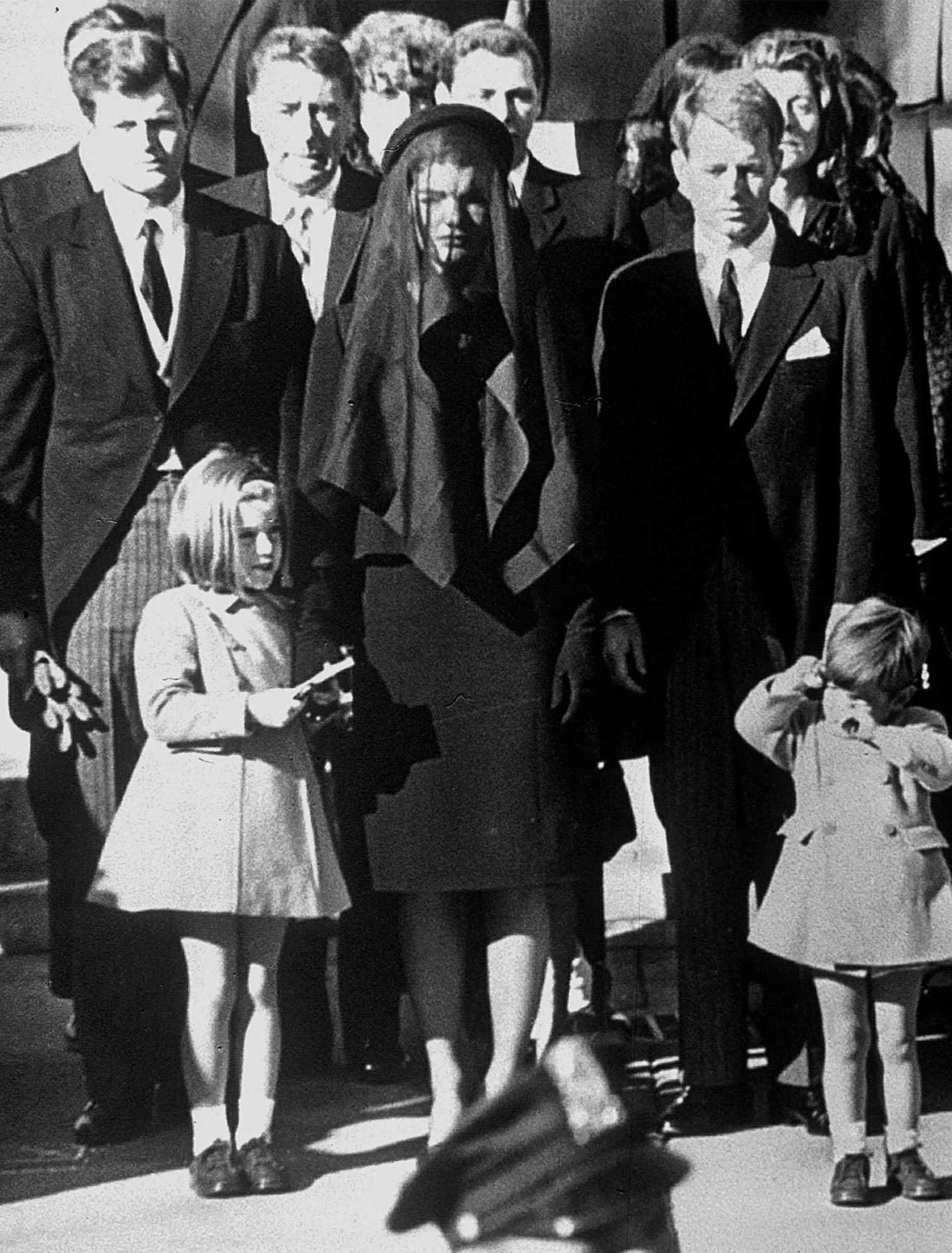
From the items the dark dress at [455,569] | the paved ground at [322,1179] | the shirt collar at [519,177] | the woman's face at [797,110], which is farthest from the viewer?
the woman's face at [797,110]

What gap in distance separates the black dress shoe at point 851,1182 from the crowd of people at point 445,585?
0.01 metres

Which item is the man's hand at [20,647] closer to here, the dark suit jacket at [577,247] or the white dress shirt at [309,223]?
the white dress shirt at [309,223]

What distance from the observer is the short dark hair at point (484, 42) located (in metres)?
4.76

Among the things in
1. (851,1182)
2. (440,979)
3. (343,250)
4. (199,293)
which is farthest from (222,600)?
(851,1182)

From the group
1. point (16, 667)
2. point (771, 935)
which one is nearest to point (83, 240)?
point (16, 667)

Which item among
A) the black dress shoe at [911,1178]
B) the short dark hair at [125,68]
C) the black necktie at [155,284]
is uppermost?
the short dark hair at [125,68]

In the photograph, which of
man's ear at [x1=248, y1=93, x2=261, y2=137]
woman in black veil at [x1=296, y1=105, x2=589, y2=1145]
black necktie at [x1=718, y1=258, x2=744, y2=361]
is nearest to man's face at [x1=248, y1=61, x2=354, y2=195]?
man's ear at [x1=248, y1=93, x2=261, y2=137]

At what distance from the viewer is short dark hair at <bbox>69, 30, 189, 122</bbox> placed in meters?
4.67

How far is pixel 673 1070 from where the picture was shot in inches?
189

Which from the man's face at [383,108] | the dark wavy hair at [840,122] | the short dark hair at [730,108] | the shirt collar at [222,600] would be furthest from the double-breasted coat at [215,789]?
the dark wavy hair at [840,122]

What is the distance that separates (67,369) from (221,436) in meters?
0.32

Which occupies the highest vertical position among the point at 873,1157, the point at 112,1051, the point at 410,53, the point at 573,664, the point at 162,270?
the point at 410,53

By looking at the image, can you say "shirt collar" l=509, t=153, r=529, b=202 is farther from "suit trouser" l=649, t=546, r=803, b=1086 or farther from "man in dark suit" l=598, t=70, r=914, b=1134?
"suit trouser" l=649, t=546, r=803, b=1086

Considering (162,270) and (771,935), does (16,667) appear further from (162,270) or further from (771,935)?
(771,935)
